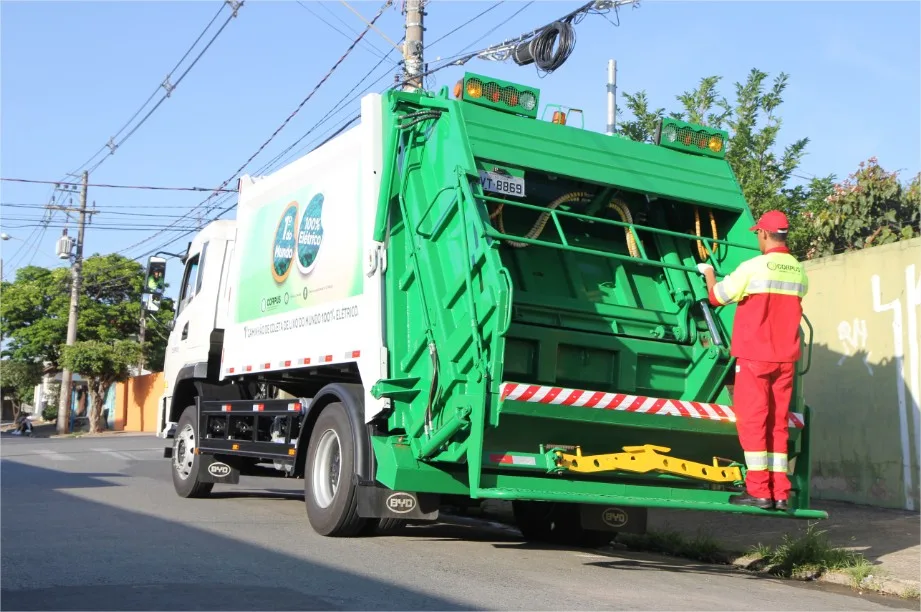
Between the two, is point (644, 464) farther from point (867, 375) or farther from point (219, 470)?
point (219, 470)

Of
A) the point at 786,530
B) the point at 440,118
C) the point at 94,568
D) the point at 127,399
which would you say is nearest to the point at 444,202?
the point at 440,118

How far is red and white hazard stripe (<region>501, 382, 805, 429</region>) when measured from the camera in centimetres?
623

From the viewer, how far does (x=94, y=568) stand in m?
5.95

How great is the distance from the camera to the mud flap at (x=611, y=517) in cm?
752

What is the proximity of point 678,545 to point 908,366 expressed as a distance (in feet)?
10.6

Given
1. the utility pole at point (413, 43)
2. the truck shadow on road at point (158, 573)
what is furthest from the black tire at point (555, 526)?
the utility pole at point (413, 43)

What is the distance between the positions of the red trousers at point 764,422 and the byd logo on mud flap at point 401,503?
221cm

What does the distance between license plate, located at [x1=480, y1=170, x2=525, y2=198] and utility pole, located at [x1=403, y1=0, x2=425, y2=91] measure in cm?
679

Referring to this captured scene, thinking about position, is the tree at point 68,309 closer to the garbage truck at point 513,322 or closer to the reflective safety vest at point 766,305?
the garbage truck at point 513,322

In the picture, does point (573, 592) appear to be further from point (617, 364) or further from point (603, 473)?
point (617, 364)

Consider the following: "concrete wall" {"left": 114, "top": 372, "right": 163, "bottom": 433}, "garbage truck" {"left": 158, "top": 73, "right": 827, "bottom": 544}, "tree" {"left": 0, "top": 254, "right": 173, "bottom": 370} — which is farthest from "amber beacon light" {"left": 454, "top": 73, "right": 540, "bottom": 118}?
"tree" {"left": 0, "top": 254, "right": 173, "bottom": 370}

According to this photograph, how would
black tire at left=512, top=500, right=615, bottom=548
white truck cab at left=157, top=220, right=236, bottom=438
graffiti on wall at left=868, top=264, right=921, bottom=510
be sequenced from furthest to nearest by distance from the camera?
white truck cab at left=157, top=220, right=236, bottom=438, graffiti on wall at left=868, top=264, right=921, bottom=510, black tire at left=512, top=500, right=615, bottom=548

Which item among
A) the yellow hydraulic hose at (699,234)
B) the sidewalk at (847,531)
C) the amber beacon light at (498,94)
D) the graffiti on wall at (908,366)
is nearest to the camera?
the sidewalk at (847,531)

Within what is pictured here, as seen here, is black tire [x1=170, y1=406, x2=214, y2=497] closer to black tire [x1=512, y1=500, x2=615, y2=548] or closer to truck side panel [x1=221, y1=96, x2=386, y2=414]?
→ truck side panel [x1=221, y1=96, x2=386, y2=414]
